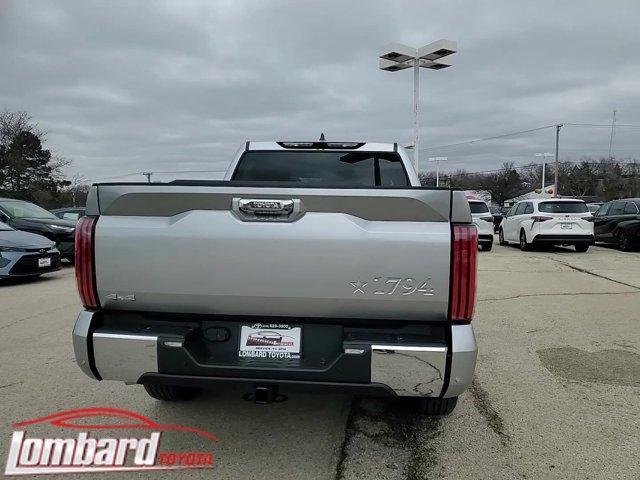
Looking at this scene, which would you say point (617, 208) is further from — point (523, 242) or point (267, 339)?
point (267, 339)

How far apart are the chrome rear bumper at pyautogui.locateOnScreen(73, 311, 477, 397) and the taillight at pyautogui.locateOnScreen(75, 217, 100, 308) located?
14 cm

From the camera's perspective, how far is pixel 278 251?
2498mm

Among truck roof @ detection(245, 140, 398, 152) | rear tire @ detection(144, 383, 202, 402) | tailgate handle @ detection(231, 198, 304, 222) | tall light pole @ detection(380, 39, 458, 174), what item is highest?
tall light pole @ detection(380, 39, 458, 174)

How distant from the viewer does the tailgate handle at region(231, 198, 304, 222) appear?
253cm

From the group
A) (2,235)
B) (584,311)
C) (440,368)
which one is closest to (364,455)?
(440,368)

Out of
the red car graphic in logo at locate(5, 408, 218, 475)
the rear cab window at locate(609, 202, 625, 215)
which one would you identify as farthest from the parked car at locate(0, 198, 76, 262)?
the rear cab window at locate(609, 202, 625, 215)

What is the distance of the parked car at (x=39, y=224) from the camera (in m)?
11.5

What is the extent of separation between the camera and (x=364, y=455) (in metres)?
2.93

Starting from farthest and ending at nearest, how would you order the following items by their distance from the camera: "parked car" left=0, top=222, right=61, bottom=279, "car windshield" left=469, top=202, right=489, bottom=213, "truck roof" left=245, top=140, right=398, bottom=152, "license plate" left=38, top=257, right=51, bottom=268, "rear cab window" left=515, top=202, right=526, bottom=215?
"rear cab window" left=515, top=202, right=526, bottom=215
"car windshield" left=469, top=202, right=489, bottom=213
"license plate" left=38, top=257, right=51, bottom=268
"parked car" left=0, top=222, right=61, bottom=279
"truck roof" left=245, top=140, right=398, bottom=152

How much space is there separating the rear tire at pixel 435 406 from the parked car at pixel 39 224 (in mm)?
10732

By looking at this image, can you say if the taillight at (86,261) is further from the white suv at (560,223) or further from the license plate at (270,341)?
the white suv at (560,223)

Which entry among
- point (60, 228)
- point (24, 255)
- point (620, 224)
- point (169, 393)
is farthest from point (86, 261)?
point (620, 224)

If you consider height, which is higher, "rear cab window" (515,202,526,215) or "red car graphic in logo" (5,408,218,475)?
"rear cab window" (515,202,526,215)

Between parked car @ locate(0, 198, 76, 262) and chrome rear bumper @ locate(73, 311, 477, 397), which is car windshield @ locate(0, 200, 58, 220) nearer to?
parked car @ locate(0, 198, 76, 262)
